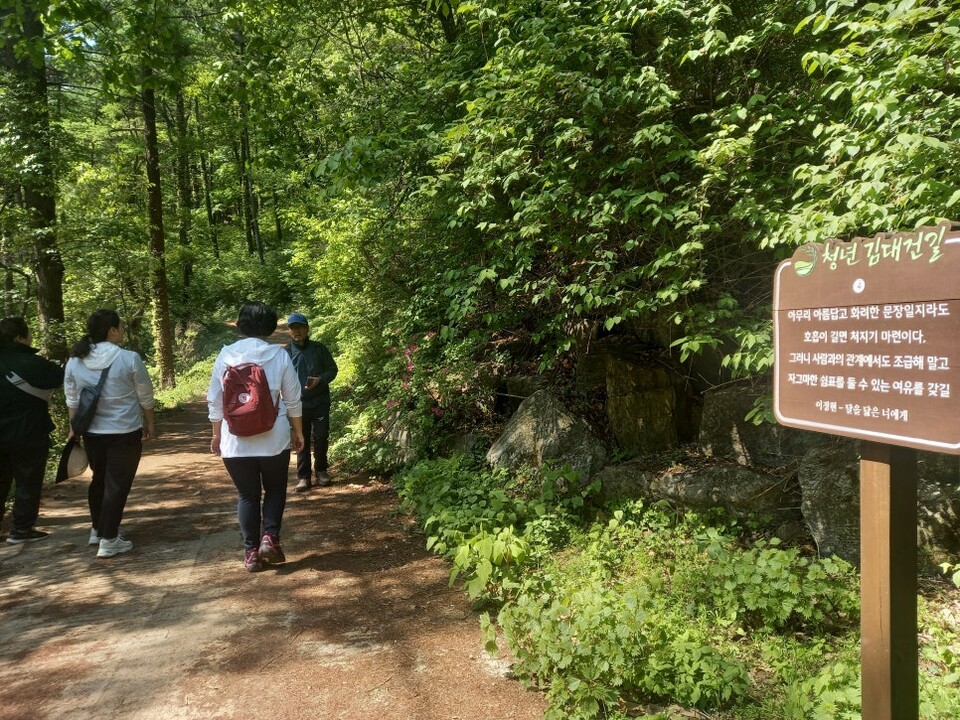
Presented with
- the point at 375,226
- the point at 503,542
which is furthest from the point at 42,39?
the point at 503,542

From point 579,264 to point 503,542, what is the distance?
2.45m

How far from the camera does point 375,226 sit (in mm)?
9281

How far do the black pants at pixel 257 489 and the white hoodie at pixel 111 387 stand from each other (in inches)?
46.4

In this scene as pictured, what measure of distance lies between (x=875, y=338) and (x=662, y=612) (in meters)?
2.15

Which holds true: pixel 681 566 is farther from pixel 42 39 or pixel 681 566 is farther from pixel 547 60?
pixel 42 39

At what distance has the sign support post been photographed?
2.15 meters

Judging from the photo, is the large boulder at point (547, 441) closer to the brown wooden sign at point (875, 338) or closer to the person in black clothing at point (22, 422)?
the brown wooden sign at point (875, 338)

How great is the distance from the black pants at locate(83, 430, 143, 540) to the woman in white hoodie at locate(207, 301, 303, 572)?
0.94m

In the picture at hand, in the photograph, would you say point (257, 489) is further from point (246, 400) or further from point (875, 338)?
point (875, 338)

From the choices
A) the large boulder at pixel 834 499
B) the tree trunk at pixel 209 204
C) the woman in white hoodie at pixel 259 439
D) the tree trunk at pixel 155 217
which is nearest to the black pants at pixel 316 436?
the woman in white hoodie at pixel 259 439

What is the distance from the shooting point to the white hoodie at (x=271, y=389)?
16.0ft

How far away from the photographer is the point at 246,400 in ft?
15.7

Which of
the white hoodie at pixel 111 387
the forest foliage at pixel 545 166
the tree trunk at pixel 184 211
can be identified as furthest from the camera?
the tree trunk at pixel 184 211

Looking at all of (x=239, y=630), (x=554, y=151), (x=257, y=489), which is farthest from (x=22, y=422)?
(x=554, y=151)
